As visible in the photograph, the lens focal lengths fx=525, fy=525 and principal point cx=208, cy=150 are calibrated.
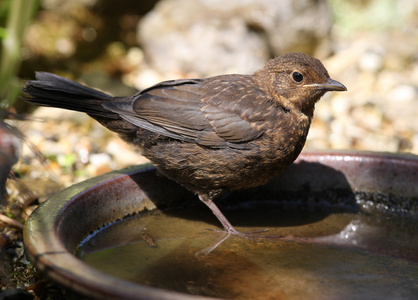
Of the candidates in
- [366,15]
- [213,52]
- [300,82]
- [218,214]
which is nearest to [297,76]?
[300,82]

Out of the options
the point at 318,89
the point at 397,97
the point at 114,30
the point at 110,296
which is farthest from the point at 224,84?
the point at 114,30

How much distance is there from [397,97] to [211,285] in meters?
5.57

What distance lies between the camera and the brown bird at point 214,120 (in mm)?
3615

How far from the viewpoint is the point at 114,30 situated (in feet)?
28.6

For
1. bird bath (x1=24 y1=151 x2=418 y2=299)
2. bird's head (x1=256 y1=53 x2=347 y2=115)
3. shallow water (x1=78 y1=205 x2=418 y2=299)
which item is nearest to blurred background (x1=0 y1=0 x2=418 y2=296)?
bird bath (x1=24 y1=151 x2=418 y2=299)

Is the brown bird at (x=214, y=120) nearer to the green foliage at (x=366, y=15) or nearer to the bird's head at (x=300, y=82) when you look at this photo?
the bird's head at (x=300, y=82)

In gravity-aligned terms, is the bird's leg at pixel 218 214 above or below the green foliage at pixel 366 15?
below

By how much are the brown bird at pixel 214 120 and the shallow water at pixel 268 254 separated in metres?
0.31

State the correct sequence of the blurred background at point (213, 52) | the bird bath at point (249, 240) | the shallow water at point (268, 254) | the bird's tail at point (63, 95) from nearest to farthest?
the bird bath at point (249, 240) < the shallow water at point (268, 254) < the bird's tail at point (63, 95) < the blurred background at point (213, 52)

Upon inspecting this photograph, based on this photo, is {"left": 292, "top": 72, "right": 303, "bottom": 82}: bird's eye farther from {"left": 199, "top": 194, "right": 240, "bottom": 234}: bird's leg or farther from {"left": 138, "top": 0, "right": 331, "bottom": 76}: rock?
{"left": 138, "top": 0, "right": 331, "bottom": 76}: rock

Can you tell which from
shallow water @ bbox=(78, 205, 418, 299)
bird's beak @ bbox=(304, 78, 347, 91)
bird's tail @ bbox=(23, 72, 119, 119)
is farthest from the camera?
bird's beak @ bbox=(304, 78, 347, 91)

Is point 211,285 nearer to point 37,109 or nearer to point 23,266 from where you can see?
point 23,266

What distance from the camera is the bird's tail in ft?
11.8

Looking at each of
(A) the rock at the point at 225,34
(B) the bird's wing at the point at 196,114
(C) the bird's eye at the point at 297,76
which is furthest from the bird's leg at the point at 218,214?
(A) the rock at the point at 225,34
